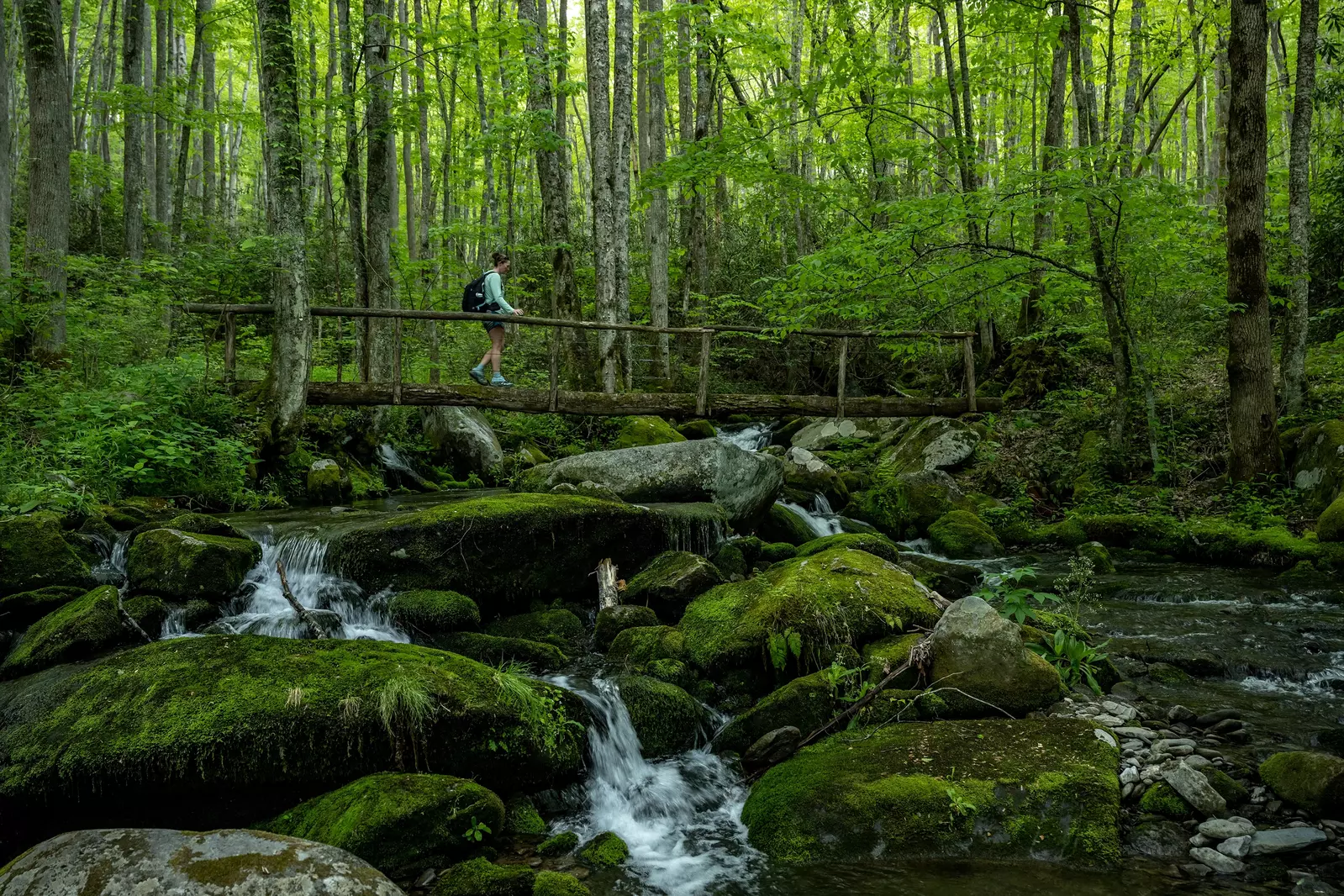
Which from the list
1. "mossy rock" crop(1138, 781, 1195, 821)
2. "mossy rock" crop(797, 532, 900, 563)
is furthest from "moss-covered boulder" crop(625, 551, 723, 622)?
"mossy rock" crop(1138, 781, 1195, 821)

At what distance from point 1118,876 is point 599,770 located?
2910 mm

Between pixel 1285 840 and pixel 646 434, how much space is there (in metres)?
9.54

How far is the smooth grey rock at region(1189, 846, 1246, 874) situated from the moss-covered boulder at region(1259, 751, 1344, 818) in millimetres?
661

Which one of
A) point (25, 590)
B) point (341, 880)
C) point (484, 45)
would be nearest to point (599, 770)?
point (341, 880)

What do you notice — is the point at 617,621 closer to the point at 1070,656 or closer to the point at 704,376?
the point at 1070,656

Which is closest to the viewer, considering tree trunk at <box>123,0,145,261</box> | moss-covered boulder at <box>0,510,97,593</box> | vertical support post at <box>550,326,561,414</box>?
moss-covered boulder at <box>0,510,97,593</box>

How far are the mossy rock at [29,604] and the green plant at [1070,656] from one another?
23.4 ft

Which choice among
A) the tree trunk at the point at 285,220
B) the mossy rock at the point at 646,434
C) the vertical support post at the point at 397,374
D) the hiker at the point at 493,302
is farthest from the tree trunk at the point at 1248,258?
the tree trunk at the point at 285,220

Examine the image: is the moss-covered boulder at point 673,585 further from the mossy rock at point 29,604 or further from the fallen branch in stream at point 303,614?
the mossy rock at point 29,604

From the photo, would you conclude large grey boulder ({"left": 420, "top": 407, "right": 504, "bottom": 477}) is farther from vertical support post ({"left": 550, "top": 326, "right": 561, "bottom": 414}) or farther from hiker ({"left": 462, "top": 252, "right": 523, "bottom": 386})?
vertical support post ({"left": 550, "top": 326, "right": 561, "bottom": 414})

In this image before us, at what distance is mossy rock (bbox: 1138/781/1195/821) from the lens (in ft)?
13.5

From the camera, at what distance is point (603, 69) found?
13.7 metres

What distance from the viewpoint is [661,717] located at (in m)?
5.37

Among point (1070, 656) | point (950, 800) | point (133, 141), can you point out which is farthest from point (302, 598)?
point (133, 141)
